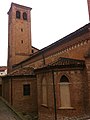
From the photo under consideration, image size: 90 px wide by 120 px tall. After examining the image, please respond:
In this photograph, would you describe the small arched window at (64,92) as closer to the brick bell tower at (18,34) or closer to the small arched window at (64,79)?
the small arched window at (64,79)

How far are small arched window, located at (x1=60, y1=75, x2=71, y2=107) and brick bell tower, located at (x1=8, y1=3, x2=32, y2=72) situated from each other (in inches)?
651

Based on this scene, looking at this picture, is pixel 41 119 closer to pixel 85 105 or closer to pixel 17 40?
pixel 85 105

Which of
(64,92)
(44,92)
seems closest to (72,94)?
(64,92)

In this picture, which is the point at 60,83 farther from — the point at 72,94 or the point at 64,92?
the point at 72,94

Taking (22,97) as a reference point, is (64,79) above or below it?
above

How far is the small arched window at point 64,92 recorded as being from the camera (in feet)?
37.6

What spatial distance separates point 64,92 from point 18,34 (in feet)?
60.6

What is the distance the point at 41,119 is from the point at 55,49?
6728 mm

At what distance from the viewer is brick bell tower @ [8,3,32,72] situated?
89.4 ft

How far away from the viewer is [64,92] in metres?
11.6

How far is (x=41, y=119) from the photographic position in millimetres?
12844

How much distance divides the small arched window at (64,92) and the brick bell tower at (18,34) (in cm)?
1653

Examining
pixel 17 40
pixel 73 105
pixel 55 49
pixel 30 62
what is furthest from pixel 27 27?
pixel 73 105

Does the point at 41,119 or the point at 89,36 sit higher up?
the point at 89,36
